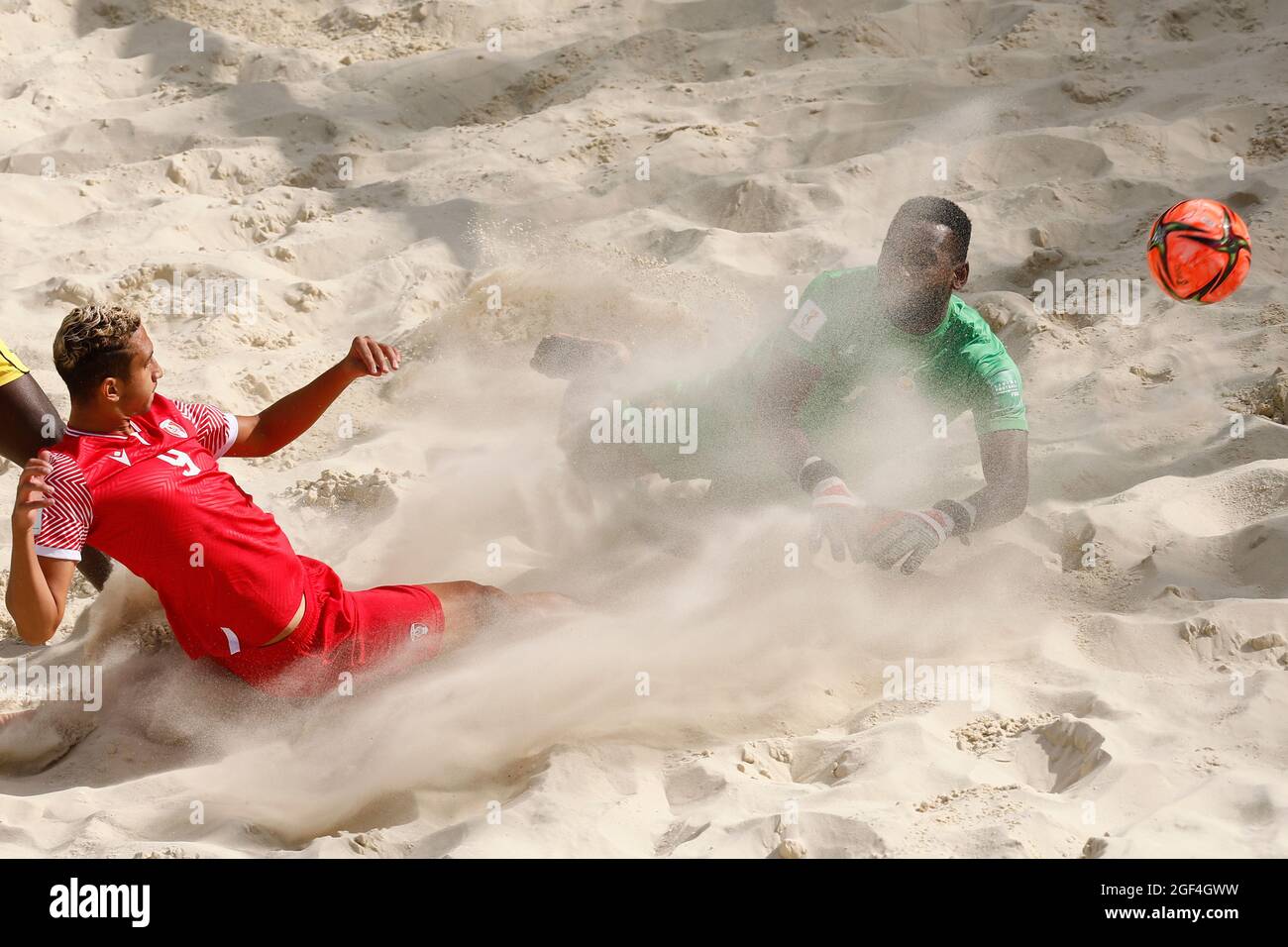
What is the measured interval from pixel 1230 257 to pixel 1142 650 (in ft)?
4.49

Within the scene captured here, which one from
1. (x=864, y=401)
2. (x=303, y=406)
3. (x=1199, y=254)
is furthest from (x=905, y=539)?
(x=303, y=406)

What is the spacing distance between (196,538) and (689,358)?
2043 mm

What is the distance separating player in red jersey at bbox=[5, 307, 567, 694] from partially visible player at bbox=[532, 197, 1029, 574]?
0.91 metres

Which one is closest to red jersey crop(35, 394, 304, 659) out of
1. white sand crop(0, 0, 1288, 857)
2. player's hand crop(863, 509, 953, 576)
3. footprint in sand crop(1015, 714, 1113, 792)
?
white sand crop(0, 0, 1288, 857)

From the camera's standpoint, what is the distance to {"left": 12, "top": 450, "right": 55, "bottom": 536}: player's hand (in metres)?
2.70

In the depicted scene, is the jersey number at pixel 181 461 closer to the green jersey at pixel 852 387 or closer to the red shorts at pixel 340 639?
the red shorts at pixel 340 639

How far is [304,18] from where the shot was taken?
23.1ft

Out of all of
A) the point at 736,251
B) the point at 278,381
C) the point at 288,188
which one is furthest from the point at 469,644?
the point at 288,188

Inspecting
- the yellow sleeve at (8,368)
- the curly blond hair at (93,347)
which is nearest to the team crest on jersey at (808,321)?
the curly blond hair at (93,347)

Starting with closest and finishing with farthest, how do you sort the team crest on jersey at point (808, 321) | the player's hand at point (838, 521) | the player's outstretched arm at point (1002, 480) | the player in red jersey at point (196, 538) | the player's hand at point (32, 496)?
the player's hand at point (32, 496), the player in red jersey at point (196, 538), the player's hand at point (838, 521), the player's outstretched arm at point (1002, 480), the team crest on jersey at point (808, 321)

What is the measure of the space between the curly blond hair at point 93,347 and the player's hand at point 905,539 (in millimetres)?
1834

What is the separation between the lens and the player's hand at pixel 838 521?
3.45 meters

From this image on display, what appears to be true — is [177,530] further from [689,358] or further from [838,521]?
[689,358]

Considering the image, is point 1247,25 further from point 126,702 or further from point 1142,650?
point 126,702
